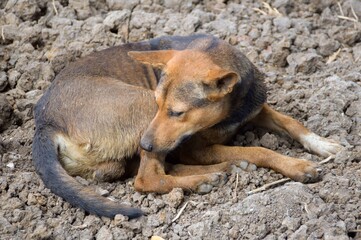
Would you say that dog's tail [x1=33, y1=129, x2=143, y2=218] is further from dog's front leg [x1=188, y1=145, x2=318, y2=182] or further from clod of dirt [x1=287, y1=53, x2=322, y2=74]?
clod of dirt [x1=287, y1=53, x2=322, y2=74]

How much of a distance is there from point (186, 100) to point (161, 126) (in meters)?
0.28

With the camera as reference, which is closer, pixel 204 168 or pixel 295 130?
pixel 204 168

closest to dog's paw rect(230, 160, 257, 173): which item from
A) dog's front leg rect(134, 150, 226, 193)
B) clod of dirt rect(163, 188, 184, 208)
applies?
dog's front leg rect(134, 150, 226, 193)

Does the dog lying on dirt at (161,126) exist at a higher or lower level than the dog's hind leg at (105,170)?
higher

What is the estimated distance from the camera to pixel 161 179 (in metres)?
5.54

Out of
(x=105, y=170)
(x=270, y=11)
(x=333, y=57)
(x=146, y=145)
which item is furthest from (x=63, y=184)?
(x=270, y=11)

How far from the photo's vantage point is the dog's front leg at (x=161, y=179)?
5457mm

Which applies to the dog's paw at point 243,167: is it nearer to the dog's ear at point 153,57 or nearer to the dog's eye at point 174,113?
the dog's eye at point 174,113

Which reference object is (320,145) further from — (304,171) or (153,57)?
(153,57)

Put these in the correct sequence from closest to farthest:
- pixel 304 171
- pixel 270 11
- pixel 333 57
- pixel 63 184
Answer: pixel 63 184 → pixel 304 171 → pixel 333 57 → pixel 270 11

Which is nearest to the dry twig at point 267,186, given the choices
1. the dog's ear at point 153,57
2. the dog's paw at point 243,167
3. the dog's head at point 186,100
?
the dog's paw at point 243,167

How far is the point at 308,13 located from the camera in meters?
→ 7.83

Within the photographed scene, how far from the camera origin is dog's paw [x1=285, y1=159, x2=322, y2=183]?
17.6ft

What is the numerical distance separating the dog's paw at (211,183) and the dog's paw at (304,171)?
0.52 metres
